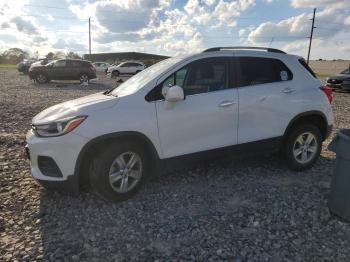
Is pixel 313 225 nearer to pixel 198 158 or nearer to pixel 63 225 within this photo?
pixel 198 158

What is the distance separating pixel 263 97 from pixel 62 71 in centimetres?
1990

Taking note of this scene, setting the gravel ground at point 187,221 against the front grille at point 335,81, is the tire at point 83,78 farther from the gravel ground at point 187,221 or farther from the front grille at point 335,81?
the gravel ground at point 187,221

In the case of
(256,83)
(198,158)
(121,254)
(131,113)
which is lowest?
(121,254)

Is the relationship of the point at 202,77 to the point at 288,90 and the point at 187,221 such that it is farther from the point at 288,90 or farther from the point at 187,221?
the point at 187,221

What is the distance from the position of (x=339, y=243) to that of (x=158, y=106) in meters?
2.46

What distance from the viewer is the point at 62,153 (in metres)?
4.12

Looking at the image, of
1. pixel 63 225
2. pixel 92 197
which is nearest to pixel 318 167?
pixel 92 197

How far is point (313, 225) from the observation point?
13.3ft

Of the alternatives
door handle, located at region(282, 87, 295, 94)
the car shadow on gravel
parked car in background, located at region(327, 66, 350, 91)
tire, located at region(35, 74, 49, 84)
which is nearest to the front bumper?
the car shadow on gravel

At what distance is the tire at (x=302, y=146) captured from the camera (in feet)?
18.2

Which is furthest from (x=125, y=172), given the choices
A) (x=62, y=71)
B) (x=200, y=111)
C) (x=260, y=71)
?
(x=62, y=71)

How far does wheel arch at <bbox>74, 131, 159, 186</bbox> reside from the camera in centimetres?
415

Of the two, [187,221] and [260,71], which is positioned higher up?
[260,71]

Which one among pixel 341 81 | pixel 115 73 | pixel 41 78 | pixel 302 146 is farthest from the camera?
pixel 115 73
